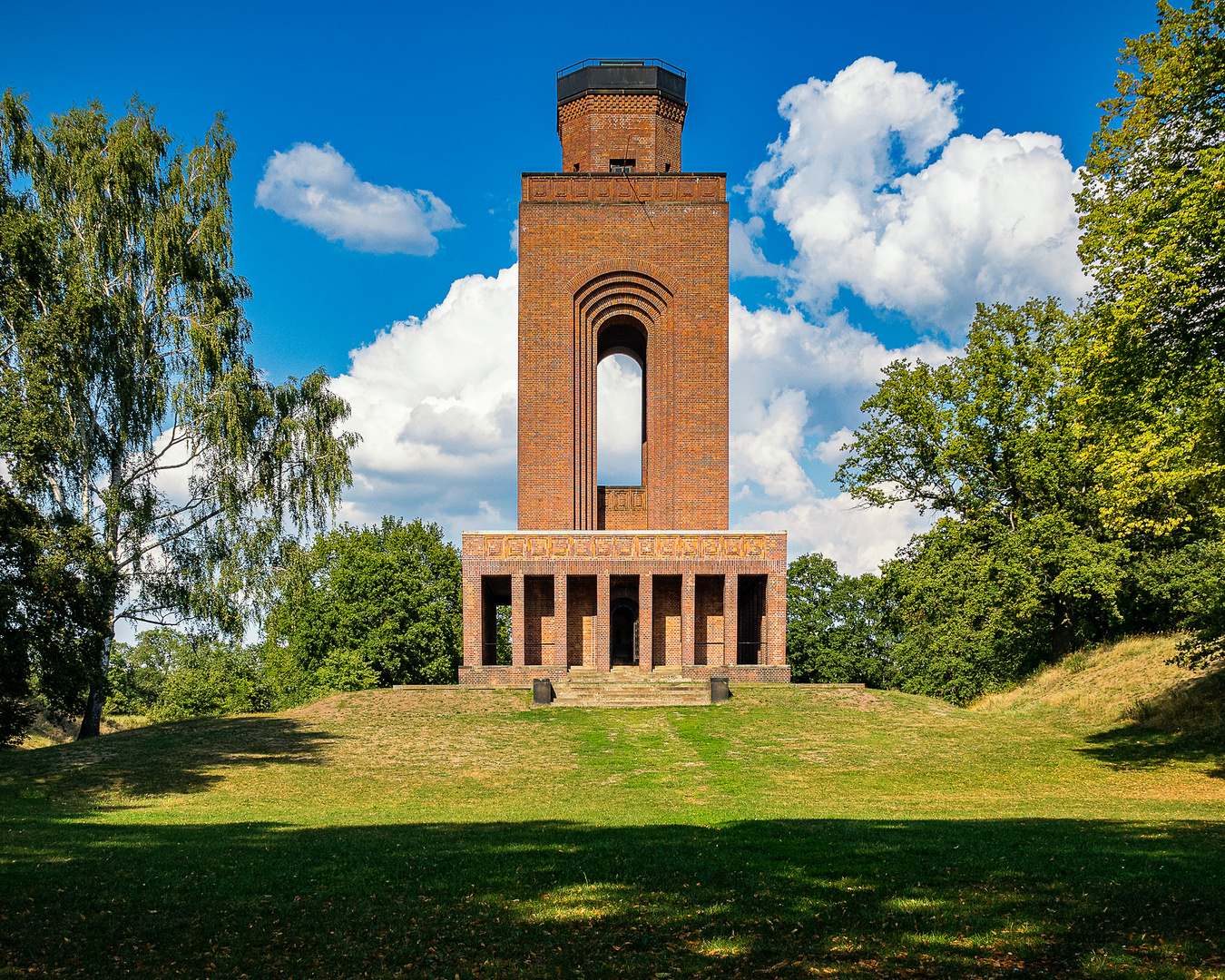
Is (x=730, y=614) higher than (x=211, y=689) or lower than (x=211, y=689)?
higher

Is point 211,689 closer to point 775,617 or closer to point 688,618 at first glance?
point 688,618

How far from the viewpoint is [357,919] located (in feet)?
22.6

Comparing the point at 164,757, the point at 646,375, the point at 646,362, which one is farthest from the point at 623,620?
the point at 164,757

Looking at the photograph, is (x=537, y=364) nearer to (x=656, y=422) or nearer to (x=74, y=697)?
(x=656, y=422)

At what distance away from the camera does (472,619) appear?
28.5 meters

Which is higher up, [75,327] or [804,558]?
[75,327]

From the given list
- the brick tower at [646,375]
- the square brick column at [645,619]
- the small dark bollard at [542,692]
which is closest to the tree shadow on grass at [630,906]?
the small dark bollard at [542,692]

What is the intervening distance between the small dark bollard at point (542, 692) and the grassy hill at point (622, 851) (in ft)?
11.7

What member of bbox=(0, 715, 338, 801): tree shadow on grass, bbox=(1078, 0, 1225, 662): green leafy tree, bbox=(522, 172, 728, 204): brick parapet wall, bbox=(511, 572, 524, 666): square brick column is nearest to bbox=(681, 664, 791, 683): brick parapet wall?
bbox=(511, 572, 524, 666): square brick column

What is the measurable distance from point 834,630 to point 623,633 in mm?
15949

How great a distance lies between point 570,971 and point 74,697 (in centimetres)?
1425

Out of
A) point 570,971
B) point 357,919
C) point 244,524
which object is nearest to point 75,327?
point 244,524

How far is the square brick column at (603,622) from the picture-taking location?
28.6 metres

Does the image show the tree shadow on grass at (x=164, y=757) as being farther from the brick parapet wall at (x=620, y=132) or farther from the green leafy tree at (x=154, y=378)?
the brick parapet wall at (x=620, y=132)
